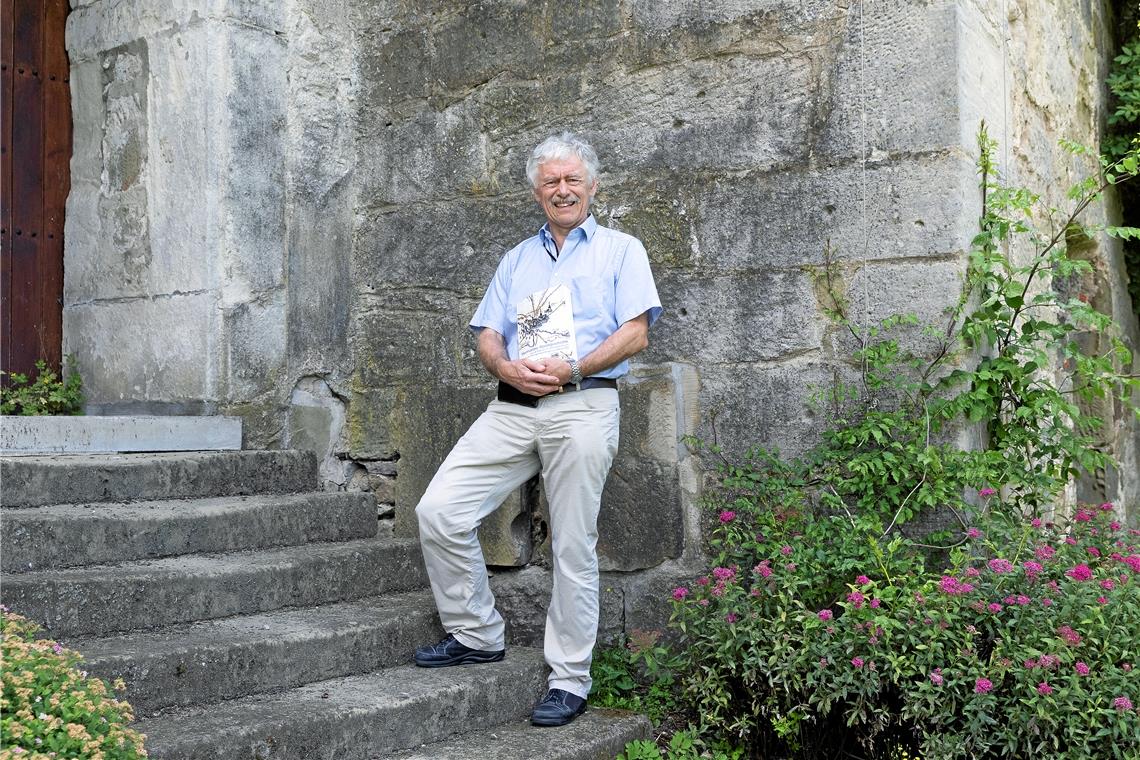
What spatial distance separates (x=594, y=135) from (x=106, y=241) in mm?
2027

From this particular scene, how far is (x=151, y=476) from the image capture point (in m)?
4.14

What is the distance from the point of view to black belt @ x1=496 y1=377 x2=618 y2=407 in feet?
12.4

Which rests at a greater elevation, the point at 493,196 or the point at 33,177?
the point at 33,177

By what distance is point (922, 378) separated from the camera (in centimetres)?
385

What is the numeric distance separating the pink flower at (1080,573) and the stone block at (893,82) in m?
1.36

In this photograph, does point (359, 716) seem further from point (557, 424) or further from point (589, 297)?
point (589, 297)

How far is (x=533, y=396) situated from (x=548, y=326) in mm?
230

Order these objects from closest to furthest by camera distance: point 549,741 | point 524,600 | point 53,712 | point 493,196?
1. point 53,712
2. point 549,741
3. point 524,600
4. point 493,196

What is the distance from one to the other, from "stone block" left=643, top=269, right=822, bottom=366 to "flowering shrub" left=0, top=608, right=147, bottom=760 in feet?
7.69

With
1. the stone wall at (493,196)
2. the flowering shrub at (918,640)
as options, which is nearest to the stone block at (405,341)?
the stone wall at (493,196)

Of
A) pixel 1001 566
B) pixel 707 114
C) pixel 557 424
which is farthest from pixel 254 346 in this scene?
pixel 1001 566

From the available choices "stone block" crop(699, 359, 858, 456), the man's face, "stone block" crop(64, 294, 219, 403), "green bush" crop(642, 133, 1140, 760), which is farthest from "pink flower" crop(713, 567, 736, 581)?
"stone block" crop(64, 294, 219, 403)

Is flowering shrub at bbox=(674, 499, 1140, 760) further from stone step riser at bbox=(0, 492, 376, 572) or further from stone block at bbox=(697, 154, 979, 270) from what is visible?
stone step riser at bbox=(0, 492, 376, 572)

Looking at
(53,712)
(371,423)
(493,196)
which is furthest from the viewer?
(371,423)
